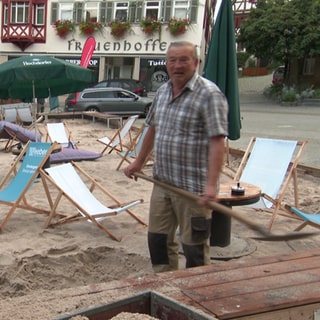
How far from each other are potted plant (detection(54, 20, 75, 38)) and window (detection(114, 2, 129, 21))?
273cm

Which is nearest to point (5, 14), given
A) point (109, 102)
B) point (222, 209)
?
point (109, 102)

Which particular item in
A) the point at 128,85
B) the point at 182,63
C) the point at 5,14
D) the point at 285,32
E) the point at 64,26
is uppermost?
the point at 5,14

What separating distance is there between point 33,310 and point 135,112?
16.4 m

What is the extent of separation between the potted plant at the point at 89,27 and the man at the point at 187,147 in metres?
27.0

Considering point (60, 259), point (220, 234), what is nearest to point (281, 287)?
point (220, 234)

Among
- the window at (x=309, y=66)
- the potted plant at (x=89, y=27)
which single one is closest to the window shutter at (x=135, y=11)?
the potted plant at (x=89, y=27)

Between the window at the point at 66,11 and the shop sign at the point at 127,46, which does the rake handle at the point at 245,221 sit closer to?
the shop sign at the point at 127,46

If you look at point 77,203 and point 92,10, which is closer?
A: point 77,203

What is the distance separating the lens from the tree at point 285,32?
25969 millimetres

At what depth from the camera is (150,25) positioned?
91.2 feet

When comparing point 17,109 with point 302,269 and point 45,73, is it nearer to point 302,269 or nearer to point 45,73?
point 45,73

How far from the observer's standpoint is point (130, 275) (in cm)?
378

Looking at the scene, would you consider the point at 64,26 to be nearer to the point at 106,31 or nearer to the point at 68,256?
the point at 106,31

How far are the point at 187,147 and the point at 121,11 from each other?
27.6 meters
